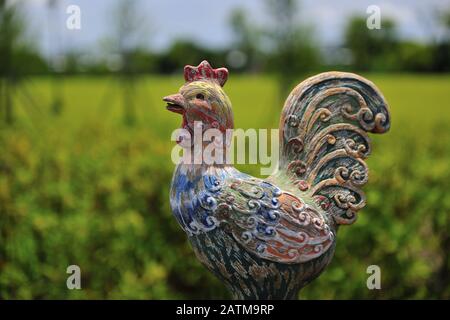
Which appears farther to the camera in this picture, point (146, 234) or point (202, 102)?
point (146, 234)

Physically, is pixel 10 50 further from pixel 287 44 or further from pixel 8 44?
pixel 287 44

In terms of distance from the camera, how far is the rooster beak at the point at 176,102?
5.12ft

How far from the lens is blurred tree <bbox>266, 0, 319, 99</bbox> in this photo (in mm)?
6105

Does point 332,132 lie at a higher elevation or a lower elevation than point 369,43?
lower

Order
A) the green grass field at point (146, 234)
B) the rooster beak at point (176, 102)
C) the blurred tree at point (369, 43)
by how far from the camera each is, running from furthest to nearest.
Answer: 1. the blurred tree at point (369, 43)
2. the green grass field at point (146, 234)
3. the rooster beak at point (176, 102)

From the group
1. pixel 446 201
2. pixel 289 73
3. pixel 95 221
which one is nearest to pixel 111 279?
pixel 95 221

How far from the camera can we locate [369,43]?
8547 millimetres

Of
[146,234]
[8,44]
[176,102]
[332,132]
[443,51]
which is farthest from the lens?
Result: [443,51]

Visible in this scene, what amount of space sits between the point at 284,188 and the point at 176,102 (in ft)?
1.33

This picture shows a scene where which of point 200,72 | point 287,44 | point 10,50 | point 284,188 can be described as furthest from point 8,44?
point 284,188

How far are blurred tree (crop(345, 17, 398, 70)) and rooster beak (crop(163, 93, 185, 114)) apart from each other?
217 inches

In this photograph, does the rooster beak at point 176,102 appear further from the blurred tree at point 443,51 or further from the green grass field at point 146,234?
the blurred tree at point 443,51

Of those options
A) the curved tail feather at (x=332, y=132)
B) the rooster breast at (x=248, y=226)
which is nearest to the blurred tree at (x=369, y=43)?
the curved tail feather at (x=332, y=132)

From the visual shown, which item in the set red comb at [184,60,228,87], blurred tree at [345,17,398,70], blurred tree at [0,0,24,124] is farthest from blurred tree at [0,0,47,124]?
red comb at [184,60,228,87]
